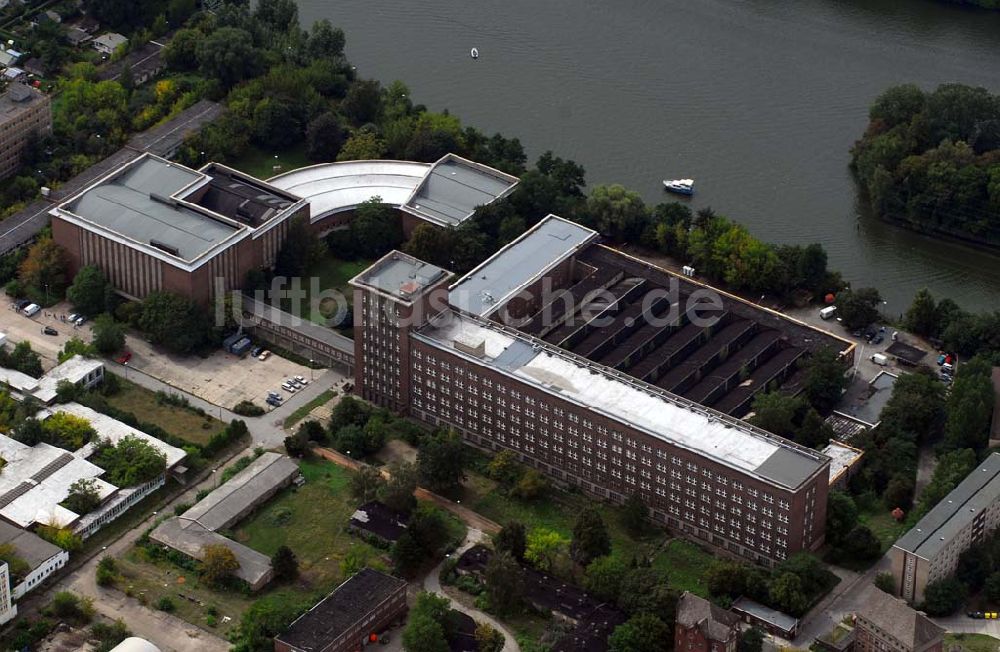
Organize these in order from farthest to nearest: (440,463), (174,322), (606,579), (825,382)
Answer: (174,322) < (825,382) < (440,463) < (606,579)

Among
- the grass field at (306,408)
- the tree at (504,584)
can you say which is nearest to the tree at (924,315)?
the tree at (504,584)

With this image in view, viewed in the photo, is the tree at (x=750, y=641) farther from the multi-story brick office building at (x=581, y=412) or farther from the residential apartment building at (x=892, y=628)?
the multi-story brick office building at (x=581, y=412)

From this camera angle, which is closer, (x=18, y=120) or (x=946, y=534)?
(x=946, y=534)

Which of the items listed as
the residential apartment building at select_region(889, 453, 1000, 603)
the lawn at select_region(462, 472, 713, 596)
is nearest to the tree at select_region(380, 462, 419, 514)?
the lawn at select_region(462, 472, 713, 596)

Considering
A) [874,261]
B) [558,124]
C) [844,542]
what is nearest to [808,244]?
[874,261]

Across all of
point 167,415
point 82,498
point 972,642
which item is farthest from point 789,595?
point 167,415

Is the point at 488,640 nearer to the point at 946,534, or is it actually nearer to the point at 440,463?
the point at 440,463

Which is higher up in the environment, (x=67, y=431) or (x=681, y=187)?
(x=681, y=187)

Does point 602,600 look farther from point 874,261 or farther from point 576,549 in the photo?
point 874,261
